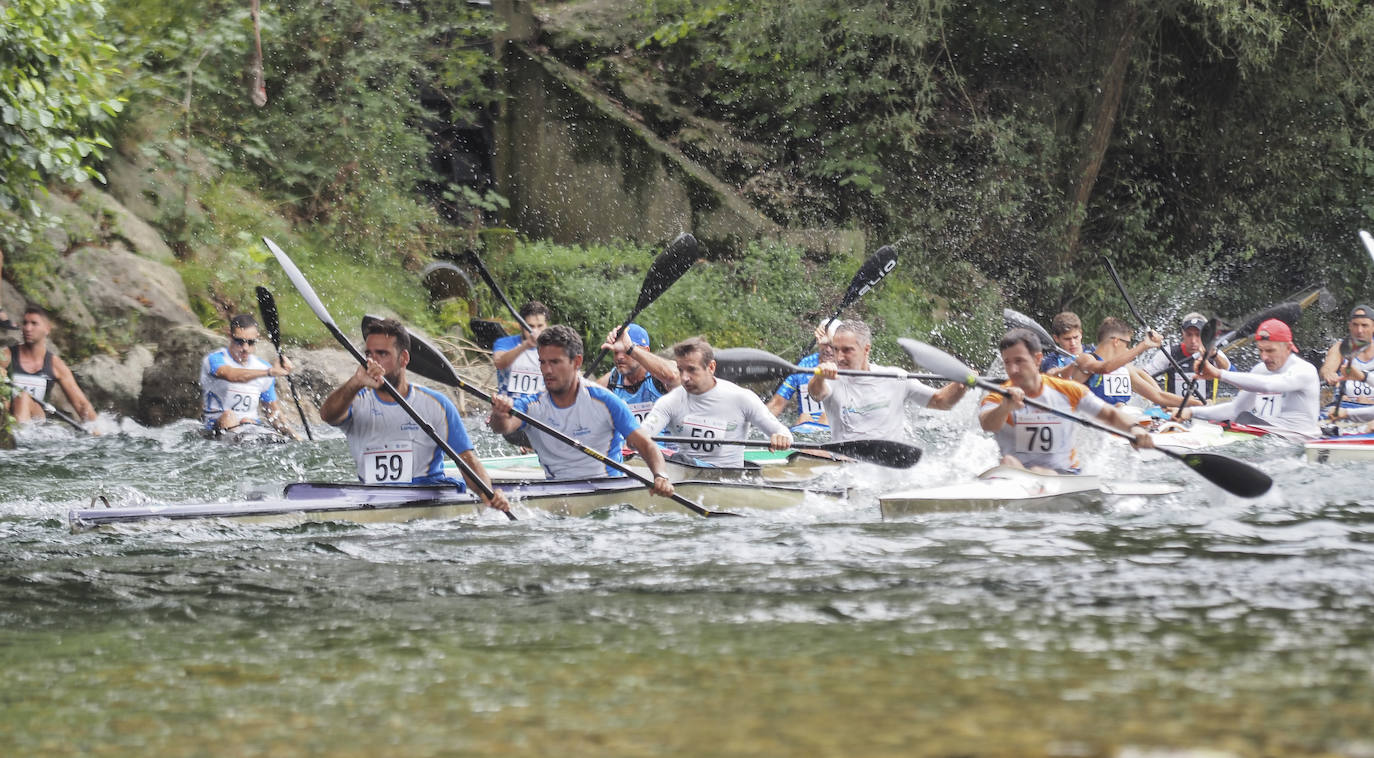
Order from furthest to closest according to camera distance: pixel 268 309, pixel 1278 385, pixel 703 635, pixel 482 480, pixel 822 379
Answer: pixel 1278 385 → pixel 268 309 → pixel 822 379 → pixel 482 480 → pixel 703 635

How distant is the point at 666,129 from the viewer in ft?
58.7

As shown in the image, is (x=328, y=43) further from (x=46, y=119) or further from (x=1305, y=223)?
(x=1305, y=223)

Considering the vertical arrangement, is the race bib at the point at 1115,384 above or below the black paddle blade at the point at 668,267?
below

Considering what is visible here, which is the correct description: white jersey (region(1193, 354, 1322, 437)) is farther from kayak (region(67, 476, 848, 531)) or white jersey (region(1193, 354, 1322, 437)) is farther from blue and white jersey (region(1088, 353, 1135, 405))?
kayak (region(67, 476, 848, 531))

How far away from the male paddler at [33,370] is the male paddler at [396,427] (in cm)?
579

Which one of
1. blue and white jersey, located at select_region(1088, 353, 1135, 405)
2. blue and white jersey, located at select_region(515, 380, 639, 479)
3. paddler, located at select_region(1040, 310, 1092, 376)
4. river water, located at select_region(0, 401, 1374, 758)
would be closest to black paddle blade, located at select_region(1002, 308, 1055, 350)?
paddler, located at select_region(1040, 310, 1092, 376)

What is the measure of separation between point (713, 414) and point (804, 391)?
269 centimetres

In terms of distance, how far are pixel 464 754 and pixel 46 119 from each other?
734 cm

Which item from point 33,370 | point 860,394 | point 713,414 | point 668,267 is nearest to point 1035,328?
point 860,394

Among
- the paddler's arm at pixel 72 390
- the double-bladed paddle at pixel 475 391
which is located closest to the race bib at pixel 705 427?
the double-bladed paddle at pixel 475 391

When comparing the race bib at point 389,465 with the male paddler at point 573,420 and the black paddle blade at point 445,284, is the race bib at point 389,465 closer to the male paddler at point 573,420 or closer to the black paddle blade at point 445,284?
the male paddler at point 573,420

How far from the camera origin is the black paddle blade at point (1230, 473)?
7.03 metres

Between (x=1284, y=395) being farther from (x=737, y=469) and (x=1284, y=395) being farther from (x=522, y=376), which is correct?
(x=522, y=376)

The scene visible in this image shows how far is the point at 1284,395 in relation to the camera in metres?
10.3
